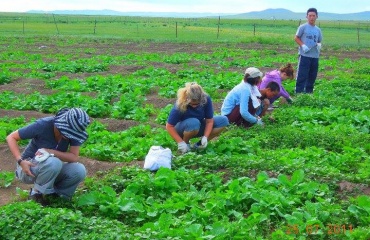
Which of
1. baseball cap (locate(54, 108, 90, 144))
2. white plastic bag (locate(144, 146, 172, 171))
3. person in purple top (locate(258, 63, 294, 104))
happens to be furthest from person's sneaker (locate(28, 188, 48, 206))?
person in purple top (locate(258, 63, 294, 104))

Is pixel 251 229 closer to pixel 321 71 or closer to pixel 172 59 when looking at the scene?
pixel 321 71

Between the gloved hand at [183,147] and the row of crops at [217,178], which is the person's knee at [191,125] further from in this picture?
the row of crops at [217,178]

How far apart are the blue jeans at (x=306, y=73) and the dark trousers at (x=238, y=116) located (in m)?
3.42

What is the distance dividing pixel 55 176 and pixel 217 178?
6.20ft

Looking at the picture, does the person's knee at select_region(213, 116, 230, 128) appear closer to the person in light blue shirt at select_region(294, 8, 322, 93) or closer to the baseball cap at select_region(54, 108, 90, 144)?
the baseball cap at select_region(54, 108, 90, 144)

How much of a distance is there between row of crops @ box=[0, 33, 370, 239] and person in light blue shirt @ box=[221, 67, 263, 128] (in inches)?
8.8

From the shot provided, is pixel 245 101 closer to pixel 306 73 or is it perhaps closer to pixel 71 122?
pixel 71 122

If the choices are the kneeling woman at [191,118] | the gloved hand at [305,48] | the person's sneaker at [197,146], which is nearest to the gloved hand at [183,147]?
the kneeling woman at [191,118]

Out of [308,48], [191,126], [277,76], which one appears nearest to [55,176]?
[191,126]

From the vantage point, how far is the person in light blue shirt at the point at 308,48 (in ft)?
39.1

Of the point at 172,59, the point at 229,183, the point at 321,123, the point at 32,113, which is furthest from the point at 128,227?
the point at 172,59

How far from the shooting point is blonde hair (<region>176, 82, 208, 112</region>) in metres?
7.22

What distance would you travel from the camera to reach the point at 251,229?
4926mm

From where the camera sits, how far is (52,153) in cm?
550
